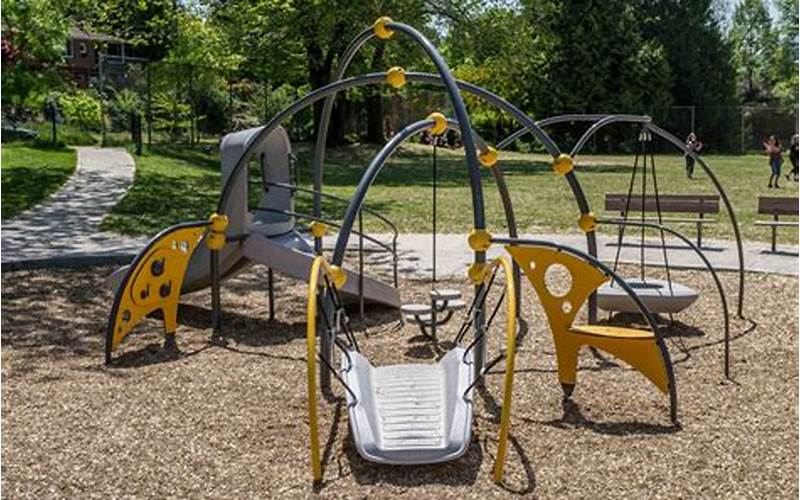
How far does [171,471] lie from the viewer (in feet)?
16.1

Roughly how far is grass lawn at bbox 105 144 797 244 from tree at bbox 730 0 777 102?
4436 centimetres

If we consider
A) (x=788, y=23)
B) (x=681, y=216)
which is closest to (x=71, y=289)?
(x=681, y=216)

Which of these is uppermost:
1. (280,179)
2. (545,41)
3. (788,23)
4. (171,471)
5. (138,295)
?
(788,23)

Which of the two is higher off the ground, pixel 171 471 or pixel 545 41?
pixel 545 41

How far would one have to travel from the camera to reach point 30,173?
20.8 meters

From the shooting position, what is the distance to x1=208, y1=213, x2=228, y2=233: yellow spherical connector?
7566 millimetres

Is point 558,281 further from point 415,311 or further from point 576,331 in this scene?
point 576,331

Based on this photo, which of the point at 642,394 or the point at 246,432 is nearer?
the point at 246,432

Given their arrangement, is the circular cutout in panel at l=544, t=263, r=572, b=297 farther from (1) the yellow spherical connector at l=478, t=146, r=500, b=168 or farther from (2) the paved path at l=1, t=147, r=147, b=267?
(2) the paved path at l=1, t=147, r=147, b=267

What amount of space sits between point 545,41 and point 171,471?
3725 cm

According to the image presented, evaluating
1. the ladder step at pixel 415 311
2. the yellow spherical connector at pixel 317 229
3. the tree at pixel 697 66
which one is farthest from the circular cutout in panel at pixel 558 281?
the tree at pixel 697 66

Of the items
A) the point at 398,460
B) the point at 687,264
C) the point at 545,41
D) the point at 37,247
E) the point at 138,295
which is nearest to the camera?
the point at 398,460

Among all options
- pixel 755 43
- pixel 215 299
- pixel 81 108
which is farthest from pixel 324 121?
pixel 755 43

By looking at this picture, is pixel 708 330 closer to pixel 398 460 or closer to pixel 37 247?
A: pixel 398 460
